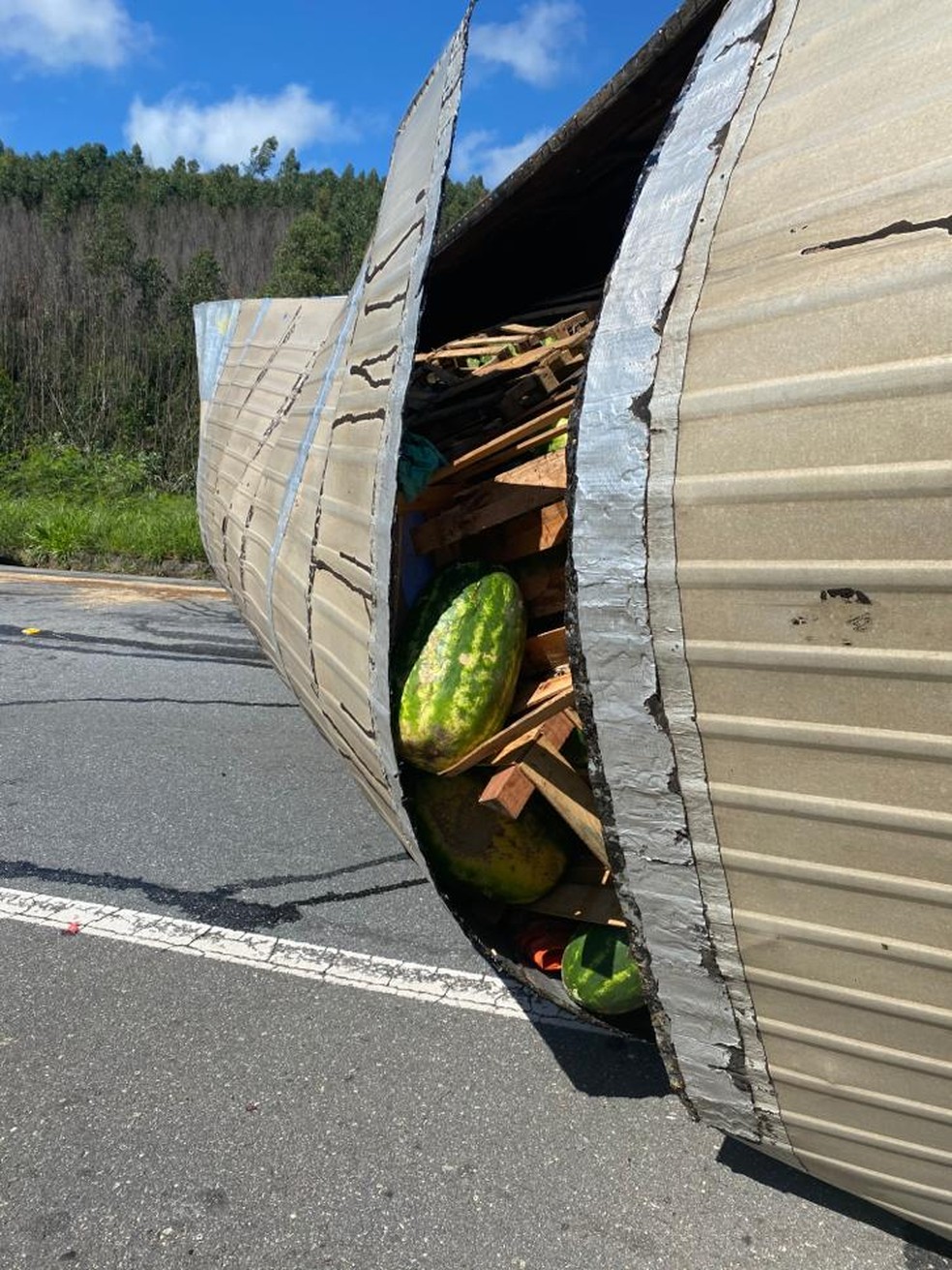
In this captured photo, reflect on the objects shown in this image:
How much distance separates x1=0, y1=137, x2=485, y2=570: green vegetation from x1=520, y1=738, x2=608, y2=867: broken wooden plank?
471 inches

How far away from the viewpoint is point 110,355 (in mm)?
22547

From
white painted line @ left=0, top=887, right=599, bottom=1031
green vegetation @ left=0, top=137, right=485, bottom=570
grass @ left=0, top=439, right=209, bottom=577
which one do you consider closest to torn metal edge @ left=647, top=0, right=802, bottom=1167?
white painted line @ left=0, top=887, right=599, bottom=1031

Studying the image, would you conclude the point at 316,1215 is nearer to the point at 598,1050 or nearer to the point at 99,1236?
the point at 99,1236

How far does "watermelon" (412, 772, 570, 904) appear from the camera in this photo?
2.89 m

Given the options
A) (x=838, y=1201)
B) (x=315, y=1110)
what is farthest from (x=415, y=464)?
(x=838, y=1201)

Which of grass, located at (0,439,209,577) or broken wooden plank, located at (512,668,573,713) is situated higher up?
broken wooden plank, located at (512,668,573,713)

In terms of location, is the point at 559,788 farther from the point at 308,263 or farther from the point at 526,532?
the point at 308,263

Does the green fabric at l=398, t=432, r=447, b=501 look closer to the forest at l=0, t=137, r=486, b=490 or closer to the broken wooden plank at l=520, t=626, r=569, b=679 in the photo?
the broken wooden plank at l=520, t=626, r=569, b=679

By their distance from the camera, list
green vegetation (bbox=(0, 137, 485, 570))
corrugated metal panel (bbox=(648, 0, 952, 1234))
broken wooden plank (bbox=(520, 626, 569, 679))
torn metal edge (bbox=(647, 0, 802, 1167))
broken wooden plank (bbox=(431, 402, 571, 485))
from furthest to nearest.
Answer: green vegetation (bbox=(0, 137, 485, 570))
broken wooden plank (bbox=(431, 402, 571, 485))
broken wooden plank (bbox=(520, 626, 569, 679))
torn metal edge (bbox=(647, 0, 802, 1167))
corrugated metal panel (bbox=(648, 0, 952, 1234))

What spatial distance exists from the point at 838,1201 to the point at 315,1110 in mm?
1376

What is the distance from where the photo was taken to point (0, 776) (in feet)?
17.9

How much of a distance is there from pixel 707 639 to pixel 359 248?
26694 mm

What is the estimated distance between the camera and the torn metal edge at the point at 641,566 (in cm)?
186

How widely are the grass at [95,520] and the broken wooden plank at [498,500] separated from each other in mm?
10543
